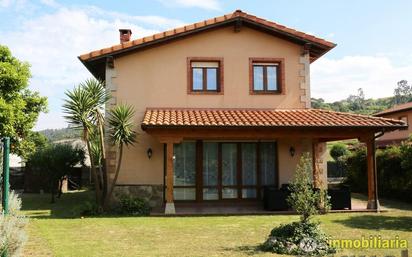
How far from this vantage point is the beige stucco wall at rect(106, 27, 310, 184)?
625 inches

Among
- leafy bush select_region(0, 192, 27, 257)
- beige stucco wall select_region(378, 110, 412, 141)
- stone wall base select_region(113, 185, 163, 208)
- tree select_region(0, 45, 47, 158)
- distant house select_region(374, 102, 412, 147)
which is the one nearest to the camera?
leafy bush select_region(0, 192, 27, 257)

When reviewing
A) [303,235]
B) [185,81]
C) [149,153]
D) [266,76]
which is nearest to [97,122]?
[149,153]

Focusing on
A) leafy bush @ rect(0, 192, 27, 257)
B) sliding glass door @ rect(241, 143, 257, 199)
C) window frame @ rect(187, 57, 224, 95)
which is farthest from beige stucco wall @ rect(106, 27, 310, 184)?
leafy bush @ rect(0, 192, 27, 257)

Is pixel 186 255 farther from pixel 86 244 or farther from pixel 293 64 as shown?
pixel 293 64

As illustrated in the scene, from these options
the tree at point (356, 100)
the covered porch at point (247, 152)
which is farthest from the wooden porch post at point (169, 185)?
the tree at point (356, 100)

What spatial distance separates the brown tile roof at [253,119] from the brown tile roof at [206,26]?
8.37 ft

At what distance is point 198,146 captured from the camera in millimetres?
16344

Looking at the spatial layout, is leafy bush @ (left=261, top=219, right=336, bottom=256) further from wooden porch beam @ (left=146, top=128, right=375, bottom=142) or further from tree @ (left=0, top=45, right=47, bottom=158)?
tree @ (left=0, top=45, right=47, bottom=158)

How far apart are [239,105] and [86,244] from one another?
924 cm

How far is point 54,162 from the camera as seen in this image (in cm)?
1881

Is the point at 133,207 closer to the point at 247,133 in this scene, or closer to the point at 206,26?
the point at 247,133

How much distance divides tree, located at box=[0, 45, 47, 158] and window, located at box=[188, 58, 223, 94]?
899 centimetres

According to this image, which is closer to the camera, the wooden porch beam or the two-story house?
the wooden porch beam

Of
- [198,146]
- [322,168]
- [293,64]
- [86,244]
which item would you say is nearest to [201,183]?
[198,146]
